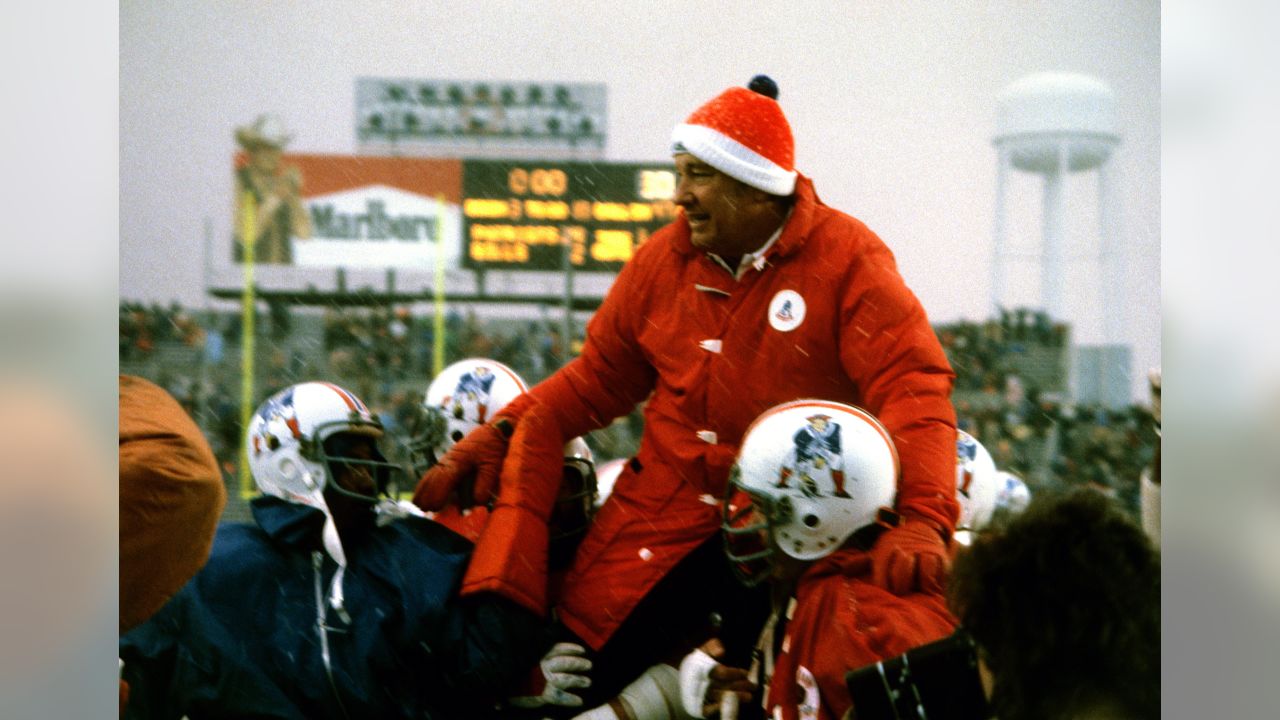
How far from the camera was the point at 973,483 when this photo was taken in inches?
130

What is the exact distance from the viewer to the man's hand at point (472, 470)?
126 inches

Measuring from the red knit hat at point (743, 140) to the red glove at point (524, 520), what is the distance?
75cm

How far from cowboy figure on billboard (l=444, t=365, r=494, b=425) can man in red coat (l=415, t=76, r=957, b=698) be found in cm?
59

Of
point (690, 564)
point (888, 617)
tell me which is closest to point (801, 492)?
point (888, 617)

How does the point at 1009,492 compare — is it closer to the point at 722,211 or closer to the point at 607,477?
the point at 607,477

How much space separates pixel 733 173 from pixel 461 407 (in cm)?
119

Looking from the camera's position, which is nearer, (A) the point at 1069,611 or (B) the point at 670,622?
(A) the point at 1069,611

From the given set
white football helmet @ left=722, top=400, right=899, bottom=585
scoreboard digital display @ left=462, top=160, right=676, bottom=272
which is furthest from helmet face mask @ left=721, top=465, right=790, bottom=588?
scoreboard digital display @ left=462, top=160, right=676, bottom=272

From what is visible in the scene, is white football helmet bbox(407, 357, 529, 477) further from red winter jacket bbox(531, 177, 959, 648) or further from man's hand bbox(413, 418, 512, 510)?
red winter jacket bbox(531, 177, 959, 648)

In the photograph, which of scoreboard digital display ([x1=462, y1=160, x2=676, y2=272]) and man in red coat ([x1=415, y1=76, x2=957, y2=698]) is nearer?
man in red coat ([x1=415, y1=76, x2=957, y2=698])

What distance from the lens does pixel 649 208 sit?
9.55m

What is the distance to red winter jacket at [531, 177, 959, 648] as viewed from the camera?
262 cm

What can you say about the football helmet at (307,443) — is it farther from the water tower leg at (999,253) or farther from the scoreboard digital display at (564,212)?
the water tower leg at (999,253)

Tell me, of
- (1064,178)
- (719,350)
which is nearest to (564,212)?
(1064,178)
